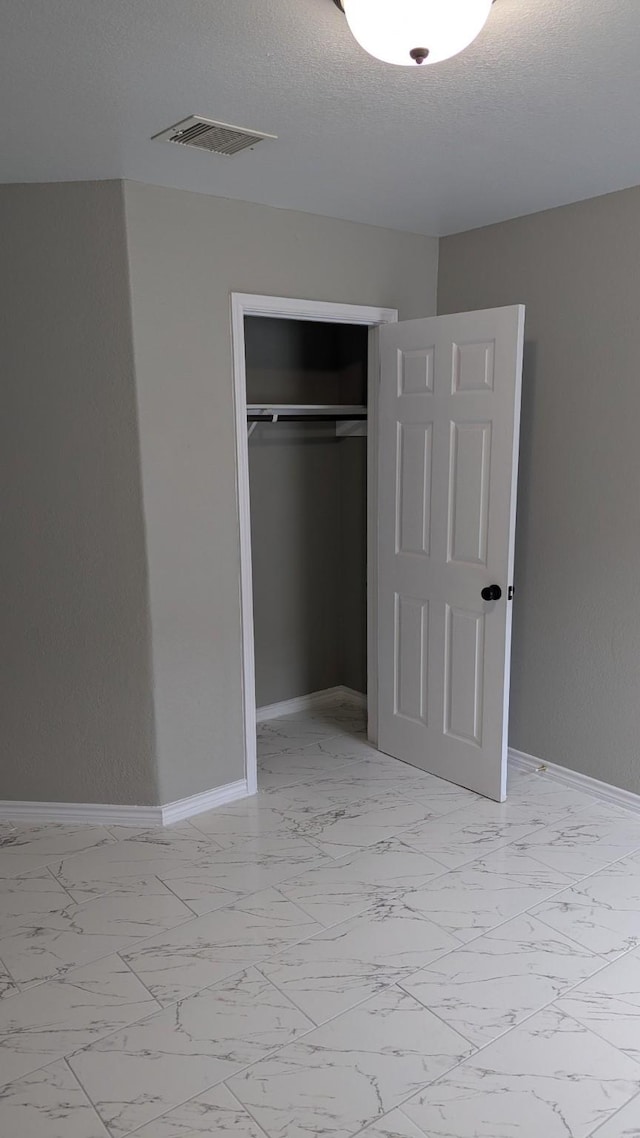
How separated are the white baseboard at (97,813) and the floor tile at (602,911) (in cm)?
146

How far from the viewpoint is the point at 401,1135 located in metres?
1.85

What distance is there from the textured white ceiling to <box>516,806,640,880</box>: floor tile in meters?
2.44

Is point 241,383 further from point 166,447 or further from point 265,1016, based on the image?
point 265,1016

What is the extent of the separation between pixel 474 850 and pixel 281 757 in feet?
3.93

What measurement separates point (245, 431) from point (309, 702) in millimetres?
1887

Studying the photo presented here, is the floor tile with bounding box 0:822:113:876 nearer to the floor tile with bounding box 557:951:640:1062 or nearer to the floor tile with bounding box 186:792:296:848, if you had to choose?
the floor tile with bounding box 186:792:296:848

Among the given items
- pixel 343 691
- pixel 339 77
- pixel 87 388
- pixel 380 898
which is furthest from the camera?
pixel 343 691

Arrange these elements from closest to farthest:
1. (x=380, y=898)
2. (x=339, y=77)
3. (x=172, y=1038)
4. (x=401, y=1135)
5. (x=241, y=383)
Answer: (x=401, y=1135) < (x=339, y=77) < (x=172, y=1038) < (x=380, y=898) < (x=241, y=383)

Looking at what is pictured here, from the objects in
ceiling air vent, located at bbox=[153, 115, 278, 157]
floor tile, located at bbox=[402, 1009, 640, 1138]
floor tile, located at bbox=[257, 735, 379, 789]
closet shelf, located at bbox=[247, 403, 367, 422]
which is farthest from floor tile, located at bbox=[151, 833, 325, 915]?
ceiling air vent, located at bbox=[153, 115, 278, 157]

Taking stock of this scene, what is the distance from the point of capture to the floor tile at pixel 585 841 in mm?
2988

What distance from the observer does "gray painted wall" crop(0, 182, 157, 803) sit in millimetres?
2957

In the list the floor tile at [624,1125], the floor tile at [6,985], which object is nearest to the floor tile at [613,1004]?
the floor tile at [624,1125]

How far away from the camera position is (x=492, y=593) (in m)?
3.33

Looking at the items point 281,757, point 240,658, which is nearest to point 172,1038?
point 240,658
